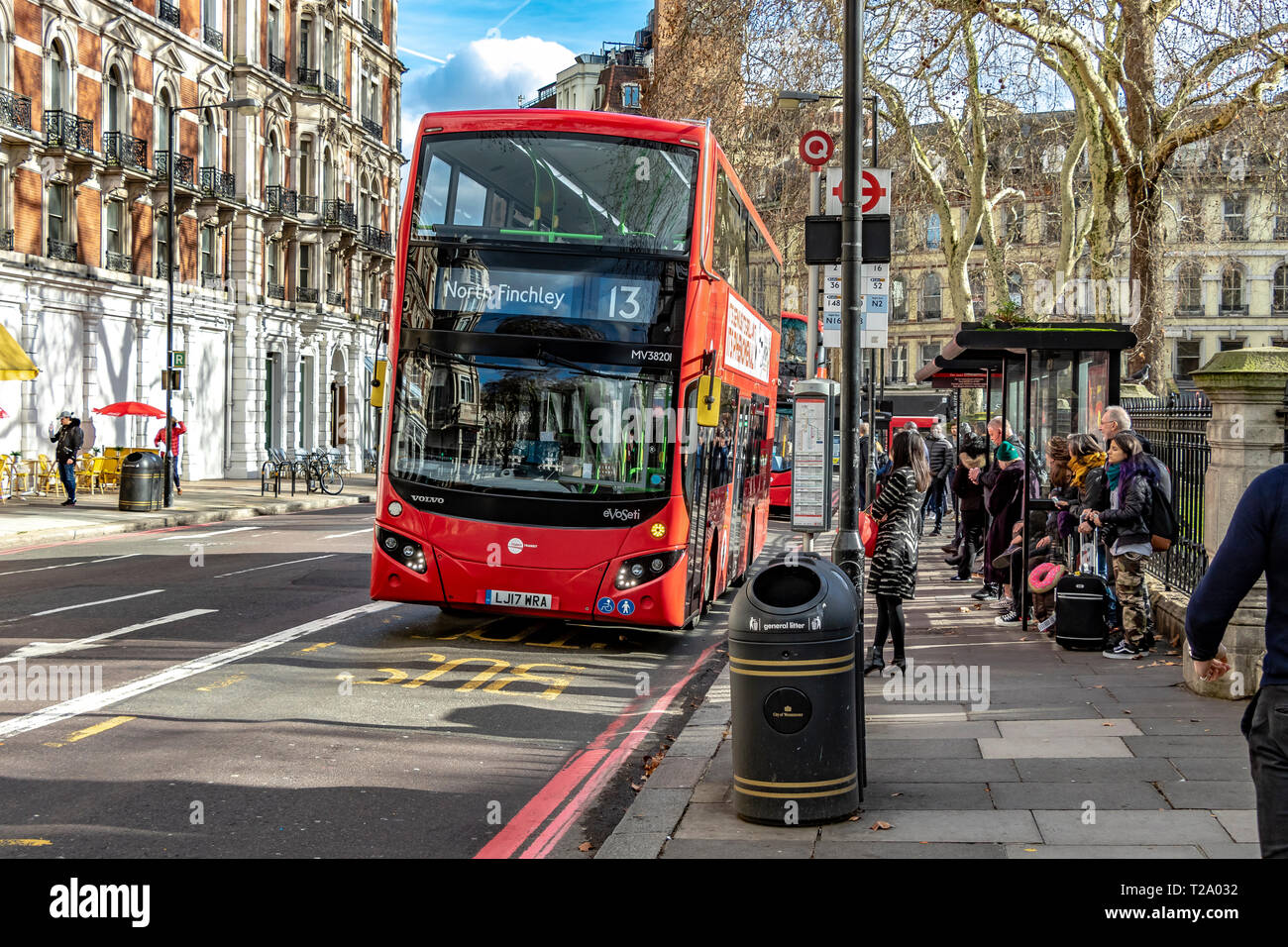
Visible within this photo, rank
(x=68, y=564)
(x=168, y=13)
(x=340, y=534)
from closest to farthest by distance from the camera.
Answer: (x=68, y=564) → (x=340, y=534) → (x=168, y=13)

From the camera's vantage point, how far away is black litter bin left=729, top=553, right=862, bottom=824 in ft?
19.6

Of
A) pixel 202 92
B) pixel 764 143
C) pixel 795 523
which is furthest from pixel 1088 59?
pixel 202 92

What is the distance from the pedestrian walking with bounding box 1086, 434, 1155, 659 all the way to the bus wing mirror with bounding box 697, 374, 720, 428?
3234mm

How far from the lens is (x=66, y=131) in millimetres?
34375

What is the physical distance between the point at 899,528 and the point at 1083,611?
203 cm

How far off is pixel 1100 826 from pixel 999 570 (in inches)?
325

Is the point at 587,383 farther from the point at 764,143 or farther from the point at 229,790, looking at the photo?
the point at 764,143

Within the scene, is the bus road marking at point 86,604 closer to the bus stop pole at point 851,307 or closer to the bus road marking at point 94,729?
the bus road marking at point 94,729

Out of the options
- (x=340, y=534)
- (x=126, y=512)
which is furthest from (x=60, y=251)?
(x=340, y=534)

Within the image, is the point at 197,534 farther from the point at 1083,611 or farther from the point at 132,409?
the point at 1083,611

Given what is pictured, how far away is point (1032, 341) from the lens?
1150 cm

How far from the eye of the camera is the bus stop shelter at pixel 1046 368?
454 inches

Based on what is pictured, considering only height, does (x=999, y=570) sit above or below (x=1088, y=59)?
below

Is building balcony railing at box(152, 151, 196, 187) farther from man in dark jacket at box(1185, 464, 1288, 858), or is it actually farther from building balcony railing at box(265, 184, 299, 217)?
man in dark jacket at box(1185, 464, 1288, 858)
